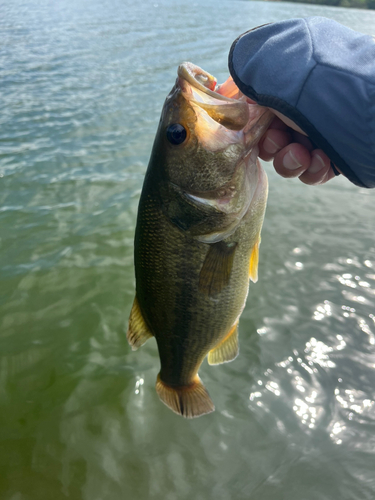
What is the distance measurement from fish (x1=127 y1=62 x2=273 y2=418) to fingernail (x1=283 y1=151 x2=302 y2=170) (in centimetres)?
14

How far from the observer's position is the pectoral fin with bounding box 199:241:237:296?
80.4 inches

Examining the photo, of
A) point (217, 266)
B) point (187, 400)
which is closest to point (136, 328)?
point (187, 400)

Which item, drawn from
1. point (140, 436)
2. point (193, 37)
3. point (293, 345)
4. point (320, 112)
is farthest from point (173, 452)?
point (193, 37)

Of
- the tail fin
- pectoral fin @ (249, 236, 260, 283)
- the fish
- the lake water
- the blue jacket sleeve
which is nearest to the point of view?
the blue jacket sleeve

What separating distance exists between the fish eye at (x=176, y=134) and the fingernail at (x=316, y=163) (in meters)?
0.76

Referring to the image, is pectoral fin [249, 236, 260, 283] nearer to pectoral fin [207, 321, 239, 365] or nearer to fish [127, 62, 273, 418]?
fish [127, 62, 273, 418]

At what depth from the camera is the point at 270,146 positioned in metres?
2.13

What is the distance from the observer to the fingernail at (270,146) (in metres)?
2.12

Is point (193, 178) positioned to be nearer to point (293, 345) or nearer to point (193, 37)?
point (293, 345)

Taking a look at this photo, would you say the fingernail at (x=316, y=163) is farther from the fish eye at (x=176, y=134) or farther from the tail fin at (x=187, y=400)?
the tail fin at (x=187, y=400)

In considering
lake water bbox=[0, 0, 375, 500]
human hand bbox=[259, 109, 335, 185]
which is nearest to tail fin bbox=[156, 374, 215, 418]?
lake water bbox=[0, 0, 375, 500]

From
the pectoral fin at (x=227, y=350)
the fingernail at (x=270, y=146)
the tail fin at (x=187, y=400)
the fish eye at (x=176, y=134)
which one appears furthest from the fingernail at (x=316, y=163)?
the tail fin at (x=187, y=400)

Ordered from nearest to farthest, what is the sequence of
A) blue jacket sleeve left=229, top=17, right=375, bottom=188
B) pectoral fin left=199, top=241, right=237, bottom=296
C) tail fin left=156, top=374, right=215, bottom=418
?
blue jacket sleeve left=229, top=17, right=375, bottom=188 < pectoral fin left=199, top=241, right=237, bottom=296 < tail fin left=156, top=374, right=215, bottom=418

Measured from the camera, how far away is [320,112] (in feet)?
5.68
